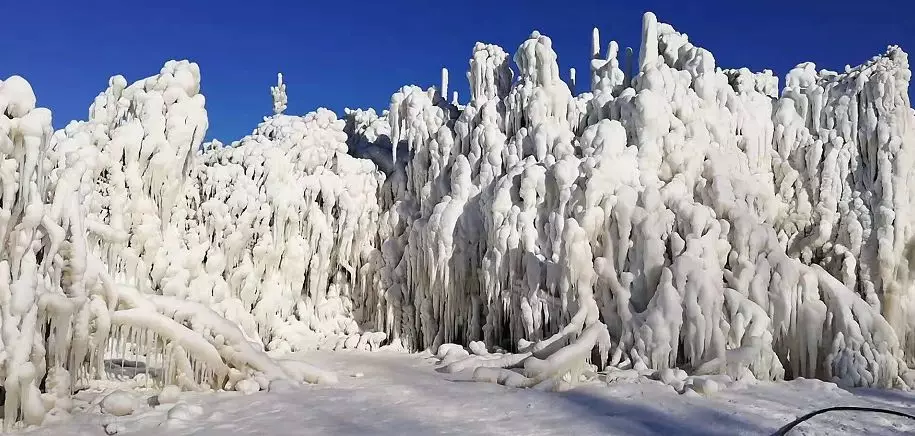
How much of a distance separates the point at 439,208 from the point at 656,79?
5919 mm

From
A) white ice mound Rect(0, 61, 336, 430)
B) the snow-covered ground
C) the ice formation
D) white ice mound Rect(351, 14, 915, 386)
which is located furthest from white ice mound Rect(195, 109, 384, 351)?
the snow-covered ground

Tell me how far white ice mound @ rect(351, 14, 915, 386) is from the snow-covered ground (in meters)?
1.20

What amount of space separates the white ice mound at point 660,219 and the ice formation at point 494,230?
0.05 meters

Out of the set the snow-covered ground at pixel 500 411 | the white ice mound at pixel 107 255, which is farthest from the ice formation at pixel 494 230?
the snow-covered ground at pixel 500 411

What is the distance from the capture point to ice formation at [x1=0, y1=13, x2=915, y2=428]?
876 cm

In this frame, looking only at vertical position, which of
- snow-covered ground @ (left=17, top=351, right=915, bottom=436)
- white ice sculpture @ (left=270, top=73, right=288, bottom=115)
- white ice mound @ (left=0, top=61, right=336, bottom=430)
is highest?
white ice sculpture @ (left=270, top=73, right=288, bottom=115)

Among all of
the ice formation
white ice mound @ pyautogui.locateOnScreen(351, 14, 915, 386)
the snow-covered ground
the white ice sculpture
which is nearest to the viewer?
the snow-covered ground

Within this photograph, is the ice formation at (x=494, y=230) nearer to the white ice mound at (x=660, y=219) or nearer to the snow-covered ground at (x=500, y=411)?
the white ice mound at (x=660, y=219)

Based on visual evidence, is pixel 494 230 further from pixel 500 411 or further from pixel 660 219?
pixel 500 411

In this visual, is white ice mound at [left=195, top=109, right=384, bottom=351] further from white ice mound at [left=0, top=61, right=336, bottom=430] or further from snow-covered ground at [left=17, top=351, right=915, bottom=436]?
snow-covered ground at [left=17, top=351, right=915, bottom=436]

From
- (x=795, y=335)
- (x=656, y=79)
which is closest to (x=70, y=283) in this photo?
(x=795, y=335)

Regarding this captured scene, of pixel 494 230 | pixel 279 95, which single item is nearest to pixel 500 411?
pixel 494 230

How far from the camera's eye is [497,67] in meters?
18.8

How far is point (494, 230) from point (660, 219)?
3.83 m
